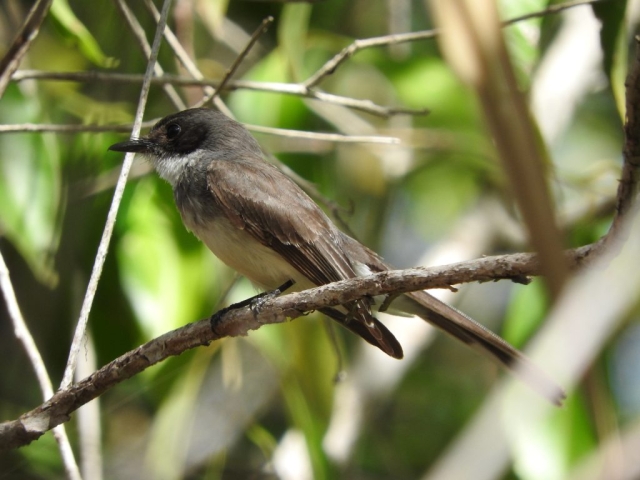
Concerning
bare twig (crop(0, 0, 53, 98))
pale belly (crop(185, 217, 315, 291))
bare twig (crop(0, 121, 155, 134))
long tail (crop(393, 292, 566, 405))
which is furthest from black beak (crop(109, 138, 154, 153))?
long tail (crop(393, 292, 566, 405))

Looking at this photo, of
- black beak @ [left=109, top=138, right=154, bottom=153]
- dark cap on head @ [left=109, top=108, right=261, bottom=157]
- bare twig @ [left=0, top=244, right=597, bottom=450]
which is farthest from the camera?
dark cap on head @ [left=109, top=108, right=261, bottom=157]

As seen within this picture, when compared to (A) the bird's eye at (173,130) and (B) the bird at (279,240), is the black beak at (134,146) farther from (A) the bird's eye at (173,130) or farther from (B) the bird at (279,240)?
(A) the bird's eye at (173,130)

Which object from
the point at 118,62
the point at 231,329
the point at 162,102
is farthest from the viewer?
the point at 162,102

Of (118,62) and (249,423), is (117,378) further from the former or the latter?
(118,62)

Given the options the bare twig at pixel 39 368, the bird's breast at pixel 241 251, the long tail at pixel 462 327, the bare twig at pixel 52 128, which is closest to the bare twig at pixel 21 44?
the bare twig at pixel 52 128

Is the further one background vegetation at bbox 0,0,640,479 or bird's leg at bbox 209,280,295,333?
background vegetation at bbox 0,0,640,479

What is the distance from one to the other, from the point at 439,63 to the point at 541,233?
4.36 metres

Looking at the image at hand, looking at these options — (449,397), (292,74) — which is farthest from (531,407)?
(449,397)

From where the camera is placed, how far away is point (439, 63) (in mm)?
4887

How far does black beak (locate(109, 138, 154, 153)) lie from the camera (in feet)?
11.5

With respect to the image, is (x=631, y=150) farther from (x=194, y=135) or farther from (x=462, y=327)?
(x=194, y=135)

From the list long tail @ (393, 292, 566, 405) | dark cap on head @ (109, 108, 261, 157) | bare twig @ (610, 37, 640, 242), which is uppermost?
dark cap on head @ (109, 108, 261, 157)

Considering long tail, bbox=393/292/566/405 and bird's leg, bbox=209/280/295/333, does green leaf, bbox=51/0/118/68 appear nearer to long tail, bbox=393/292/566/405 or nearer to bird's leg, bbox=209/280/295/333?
bird's leg, bbox=209/280/295/333

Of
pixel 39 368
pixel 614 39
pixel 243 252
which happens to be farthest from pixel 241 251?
pixel 614 39
